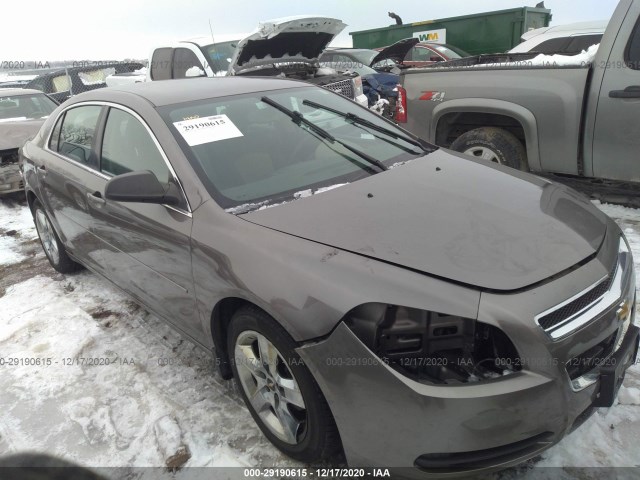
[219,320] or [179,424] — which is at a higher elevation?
[219,320]

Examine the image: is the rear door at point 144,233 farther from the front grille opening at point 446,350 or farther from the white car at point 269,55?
the white car at point 269,55

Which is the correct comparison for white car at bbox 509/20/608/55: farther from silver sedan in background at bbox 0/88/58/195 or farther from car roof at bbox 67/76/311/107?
silver sedan in background at bbox 0/88/58/195

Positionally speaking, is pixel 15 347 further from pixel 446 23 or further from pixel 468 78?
pixel 446 23

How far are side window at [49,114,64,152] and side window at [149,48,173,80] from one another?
195 inches

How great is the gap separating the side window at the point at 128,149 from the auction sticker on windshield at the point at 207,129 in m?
0.19

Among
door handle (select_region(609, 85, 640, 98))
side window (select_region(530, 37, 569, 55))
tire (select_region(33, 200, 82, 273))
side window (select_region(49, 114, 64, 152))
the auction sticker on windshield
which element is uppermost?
the auction sticker on windshield

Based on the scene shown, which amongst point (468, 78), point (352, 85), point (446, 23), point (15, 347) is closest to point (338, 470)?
point (15, 347)

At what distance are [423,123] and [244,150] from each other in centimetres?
321

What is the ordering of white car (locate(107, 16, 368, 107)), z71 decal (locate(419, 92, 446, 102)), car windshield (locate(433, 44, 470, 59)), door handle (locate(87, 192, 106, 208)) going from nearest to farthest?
door handle (locate(87, 192, 106, 208)), z71 decal (locate(419, 92, 446, 102)), white car (locate(107, 16, 368, 107)), car windshield (locate(433, 44, 470, 59))

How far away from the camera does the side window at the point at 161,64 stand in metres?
8.61

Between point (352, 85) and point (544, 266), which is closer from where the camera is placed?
point (544, 266)

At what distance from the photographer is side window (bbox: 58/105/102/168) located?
3.39 metres

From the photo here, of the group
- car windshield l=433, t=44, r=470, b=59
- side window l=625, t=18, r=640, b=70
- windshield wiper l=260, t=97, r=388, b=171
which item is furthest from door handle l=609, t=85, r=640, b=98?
car windshield l=433, t=44, r=470, b=59

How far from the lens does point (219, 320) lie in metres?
2.40
